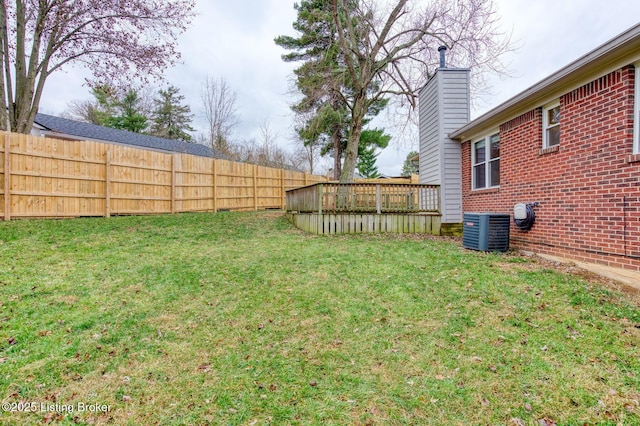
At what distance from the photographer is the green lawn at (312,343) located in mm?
1981

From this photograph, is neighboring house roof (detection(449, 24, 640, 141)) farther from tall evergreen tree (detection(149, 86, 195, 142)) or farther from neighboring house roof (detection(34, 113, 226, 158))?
tall evergreen tree (detection(149, 86, 195, 142))

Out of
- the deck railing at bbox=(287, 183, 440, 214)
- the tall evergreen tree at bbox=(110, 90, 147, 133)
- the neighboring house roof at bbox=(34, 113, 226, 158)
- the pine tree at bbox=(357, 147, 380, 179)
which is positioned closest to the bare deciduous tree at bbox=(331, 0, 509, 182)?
the deck railing at bbox=(287, 183, 440, 214)

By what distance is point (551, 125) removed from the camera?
5.46 metres

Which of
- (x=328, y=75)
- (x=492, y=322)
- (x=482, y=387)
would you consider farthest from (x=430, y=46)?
(x=482, y=387)

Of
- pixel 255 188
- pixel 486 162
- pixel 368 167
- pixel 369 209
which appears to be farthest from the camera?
pixel 368 167

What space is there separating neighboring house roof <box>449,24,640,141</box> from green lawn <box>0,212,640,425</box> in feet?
9.52

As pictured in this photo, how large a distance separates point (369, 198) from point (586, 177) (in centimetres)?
464

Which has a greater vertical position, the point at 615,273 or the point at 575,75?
the point at 575,75

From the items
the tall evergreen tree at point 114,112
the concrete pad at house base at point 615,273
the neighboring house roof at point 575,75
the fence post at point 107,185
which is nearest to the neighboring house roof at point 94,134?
the tall evergreen tree at point 114,112

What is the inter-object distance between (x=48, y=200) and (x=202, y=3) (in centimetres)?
850

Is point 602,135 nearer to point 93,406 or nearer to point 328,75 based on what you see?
point 93,406

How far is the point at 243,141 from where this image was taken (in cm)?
2459

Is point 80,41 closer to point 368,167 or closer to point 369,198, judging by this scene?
point 369,198

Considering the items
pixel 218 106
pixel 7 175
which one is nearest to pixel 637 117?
pixel 7 175
